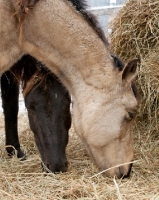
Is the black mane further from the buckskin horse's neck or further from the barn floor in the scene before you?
the barn floor

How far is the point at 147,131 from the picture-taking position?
546 centimetres

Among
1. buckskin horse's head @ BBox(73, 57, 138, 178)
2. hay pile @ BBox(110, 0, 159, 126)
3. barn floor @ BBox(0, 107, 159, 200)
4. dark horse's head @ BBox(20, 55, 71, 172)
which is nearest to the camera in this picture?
barn floor @ BBox(0, 107, 159, 200)

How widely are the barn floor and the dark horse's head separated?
0.18 meters

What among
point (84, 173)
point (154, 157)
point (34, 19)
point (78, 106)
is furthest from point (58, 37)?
point (154, 157)

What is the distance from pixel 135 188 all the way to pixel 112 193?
304mm

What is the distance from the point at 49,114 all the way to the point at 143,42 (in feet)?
5.52

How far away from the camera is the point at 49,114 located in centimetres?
432

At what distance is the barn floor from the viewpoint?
3.64m

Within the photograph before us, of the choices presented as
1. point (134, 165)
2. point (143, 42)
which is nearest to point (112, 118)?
point (134, 165)

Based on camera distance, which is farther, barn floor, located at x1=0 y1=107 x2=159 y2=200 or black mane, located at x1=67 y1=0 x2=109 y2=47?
black mane, located at x1=67 y1=0 x2=109 y2=47

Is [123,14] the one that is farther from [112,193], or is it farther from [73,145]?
[112,193]

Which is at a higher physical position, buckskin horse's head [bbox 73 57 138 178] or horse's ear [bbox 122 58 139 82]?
horse's ear [bbox 122 58 139 82]

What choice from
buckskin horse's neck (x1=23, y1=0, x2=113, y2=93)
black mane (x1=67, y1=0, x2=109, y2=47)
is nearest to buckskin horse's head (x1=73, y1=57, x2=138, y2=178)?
buckskin horse's neck (x1=23, y1=0, x2=113, y2=93)

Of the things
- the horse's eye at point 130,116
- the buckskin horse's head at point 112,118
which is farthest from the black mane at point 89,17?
the horse's eye at point 130,116
